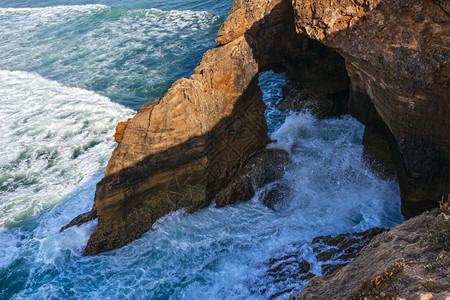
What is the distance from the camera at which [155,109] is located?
951 centimetres

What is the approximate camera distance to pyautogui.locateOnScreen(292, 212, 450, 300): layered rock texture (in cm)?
463

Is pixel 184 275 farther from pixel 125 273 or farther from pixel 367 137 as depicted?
pixel 367 137

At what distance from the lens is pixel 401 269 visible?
496 centimetres

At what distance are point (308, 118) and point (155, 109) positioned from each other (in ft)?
20.0

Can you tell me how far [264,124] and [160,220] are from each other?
412 centimetres

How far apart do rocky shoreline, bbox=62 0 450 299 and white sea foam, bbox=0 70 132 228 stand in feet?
9.48

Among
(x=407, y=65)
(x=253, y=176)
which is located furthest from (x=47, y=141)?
(x=407, y=65)

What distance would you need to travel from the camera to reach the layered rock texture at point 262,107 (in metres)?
7.73

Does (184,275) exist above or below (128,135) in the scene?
below

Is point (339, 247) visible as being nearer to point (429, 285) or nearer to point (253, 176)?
point (253, 176)

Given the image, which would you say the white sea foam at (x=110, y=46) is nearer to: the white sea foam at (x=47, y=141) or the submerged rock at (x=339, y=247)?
the white sea foam at (x=47, y=141)

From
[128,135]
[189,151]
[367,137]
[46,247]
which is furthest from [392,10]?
→ [46,247]

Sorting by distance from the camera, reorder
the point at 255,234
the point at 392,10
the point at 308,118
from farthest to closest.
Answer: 1. the point at 308,118
2. the point at 255,234
3. the point at 392,10

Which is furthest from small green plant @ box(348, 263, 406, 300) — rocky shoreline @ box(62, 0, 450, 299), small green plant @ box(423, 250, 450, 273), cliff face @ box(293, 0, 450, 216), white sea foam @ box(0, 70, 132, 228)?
white sea foam @ box(0, 70, 132, 228)
